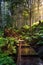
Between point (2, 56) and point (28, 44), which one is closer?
point (2, 56)

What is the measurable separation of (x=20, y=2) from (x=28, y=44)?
671 cm

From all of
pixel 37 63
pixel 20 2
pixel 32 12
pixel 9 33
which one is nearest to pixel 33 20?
pixel 32 12

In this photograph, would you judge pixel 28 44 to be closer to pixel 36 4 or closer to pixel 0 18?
pixel 0 18

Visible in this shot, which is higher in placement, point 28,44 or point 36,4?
point 36,4

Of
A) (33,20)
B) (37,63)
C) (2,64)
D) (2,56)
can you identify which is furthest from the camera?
(33,20)

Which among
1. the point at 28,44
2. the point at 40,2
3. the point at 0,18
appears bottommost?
the point at 28,44

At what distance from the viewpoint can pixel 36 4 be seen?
20125 mm

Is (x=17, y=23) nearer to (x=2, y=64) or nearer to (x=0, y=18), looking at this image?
(x=0, y=18)

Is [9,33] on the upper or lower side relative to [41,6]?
lower

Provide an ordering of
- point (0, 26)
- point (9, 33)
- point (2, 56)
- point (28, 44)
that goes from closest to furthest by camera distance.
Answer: point (2, 56), point (28, 44), point (9, 33), point (0, 26)

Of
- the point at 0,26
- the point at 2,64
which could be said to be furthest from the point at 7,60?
the point at 0,26

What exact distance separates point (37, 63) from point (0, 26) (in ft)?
34.8

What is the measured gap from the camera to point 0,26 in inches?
734

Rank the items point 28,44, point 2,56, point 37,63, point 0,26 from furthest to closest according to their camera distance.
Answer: point 0,26 → point 28,44 → point 37,63 → point 2,56
